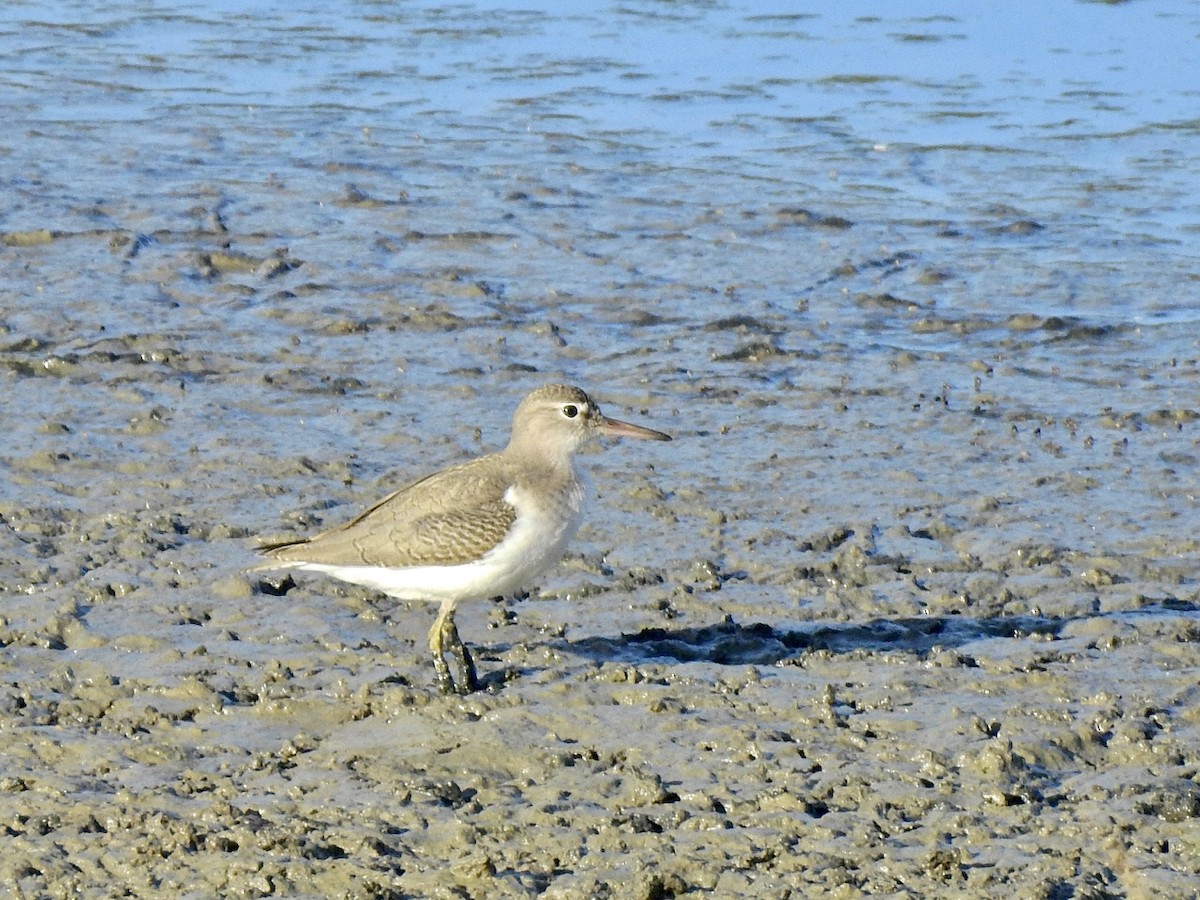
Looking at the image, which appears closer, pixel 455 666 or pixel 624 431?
pixel 455 666

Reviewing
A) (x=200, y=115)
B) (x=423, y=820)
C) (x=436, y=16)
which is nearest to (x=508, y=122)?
(x=200, y=115)

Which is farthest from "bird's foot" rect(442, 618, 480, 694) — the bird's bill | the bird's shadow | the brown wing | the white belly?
the bird's bill

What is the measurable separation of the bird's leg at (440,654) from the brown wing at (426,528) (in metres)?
0.21

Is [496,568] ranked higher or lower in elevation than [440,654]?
higher

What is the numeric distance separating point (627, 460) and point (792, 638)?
7.83ft

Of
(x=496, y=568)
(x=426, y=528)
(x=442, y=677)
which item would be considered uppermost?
(x=426, y=528)

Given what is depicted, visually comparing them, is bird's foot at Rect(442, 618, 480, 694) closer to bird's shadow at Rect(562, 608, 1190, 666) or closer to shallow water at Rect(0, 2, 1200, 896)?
shallow water at Rect(0, 2, 1200, 896)

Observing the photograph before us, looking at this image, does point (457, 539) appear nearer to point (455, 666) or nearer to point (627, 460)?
point (455, 666)

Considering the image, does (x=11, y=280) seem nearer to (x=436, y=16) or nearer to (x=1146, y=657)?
(x=1146, y=657)

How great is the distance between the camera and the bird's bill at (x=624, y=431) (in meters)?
8.69

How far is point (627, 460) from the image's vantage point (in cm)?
1033

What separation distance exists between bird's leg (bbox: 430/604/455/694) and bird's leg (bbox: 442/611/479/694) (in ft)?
0.04

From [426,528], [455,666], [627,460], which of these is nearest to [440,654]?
[455,666]

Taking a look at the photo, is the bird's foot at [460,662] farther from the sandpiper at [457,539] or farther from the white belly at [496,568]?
the white belly at [496,568]
